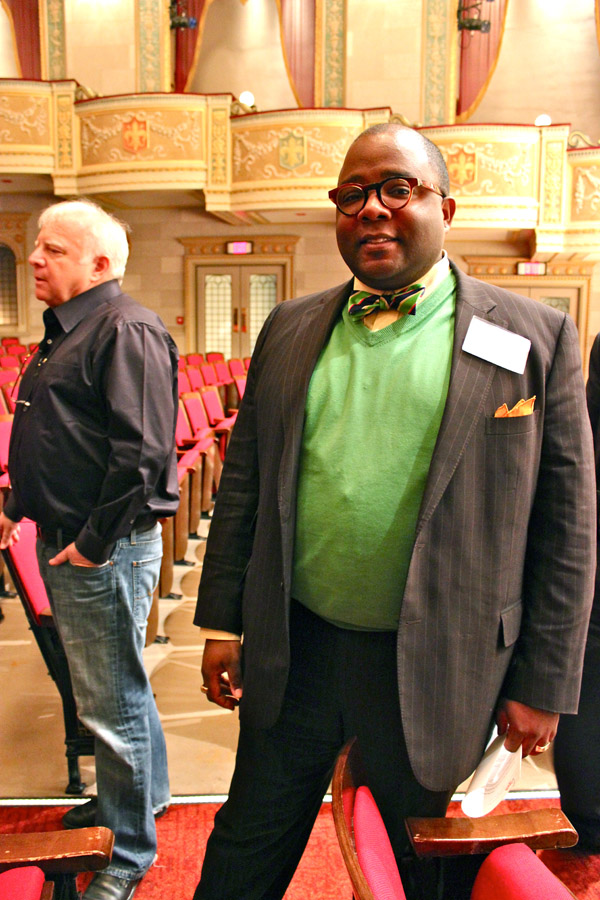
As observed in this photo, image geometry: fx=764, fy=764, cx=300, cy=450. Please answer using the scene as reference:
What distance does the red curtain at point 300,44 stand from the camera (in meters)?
10.5

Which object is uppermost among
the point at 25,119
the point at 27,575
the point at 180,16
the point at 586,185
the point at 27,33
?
the point at 180,16

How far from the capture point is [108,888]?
5.12ft

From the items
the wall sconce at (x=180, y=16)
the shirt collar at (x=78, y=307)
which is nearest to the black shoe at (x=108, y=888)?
the shirt collar at (x=78, y=307)

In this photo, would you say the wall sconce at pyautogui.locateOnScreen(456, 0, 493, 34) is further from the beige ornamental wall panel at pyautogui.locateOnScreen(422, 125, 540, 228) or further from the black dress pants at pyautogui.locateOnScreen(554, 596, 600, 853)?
the black dress pants at pyautogui.locateOnScreen(554, 596, 600, 853)

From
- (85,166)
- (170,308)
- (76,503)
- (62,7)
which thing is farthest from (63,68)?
(76,503)

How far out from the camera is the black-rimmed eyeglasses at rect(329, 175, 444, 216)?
3.57ft

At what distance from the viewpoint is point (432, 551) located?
106 centimetres

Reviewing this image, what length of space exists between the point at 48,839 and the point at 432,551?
2.08ft

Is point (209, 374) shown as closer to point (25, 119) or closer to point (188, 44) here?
point (25, 119)

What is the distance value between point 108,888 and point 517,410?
4.19 feet

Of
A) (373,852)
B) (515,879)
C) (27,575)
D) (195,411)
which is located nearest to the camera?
(373,852)

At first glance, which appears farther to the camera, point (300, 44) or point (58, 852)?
point (300, 44)

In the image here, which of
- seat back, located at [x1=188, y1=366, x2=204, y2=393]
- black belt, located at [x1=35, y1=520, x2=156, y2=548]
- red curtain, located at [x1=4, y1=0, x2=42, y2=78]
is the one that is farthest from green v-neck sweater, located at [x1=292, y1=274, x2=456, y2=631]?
red curtain, located at [x1=4, y1=0, x2=42, y2=78]

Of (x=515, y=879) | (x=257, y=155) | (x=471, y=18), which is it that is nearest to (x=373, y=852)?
(x=515, y=879)
